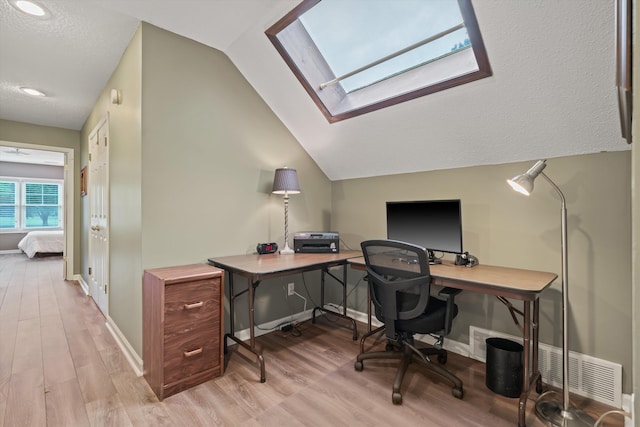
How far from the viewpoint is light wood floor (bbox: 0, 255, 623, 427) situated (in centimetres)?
163

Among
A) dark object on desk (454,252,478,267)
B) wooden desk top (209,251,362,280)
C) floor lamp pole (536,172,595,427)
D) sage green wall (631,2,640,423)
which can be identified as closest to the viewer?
sage green wall (631,2,640,423)

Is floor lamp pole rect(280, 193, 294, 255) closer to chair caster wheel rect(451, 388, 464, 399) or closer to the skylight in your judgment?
the skylight

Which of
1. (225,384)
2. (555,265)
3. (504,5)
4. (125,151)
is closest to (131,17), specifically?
(125,151)

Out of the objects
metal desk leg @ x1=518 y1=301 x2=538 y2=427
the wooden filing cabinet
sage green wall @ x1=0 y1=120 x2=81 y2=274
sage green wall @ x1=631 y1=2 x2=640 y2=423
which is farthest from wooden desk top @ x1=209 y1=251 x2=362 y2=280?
sage green wall @ x1=0 y1=120 x2=81 y2=274

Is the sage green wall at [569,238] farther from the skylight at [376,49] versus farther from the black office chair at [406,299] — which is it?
the skylight at [376,49]

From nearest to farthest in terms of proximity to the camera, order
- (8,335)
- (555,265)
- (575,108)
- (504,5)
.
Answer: (504,5) → (575,108) → (555,265) → (8,335)

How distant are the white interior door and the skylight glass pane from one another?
2.15 m

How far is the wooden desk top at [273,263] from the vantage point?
6.42 feet

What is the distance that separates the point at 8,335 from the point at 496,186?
14.0ft

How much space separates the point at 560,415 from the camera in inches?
65.1

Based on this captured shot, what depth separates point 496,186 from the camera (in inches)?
86.1

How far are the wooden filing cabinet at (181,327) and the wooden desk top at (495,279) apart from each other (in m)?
1.46

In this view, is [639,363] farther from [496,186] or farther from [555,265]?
[496,186]

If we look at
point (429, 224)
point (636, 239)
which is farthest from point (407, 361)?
point (636, 239)
